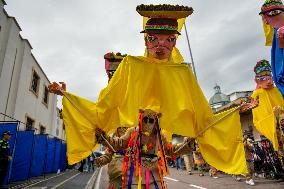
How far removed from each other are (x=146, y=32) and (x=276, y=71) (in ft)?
5.32

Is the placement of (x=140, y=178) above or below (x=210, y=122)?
below

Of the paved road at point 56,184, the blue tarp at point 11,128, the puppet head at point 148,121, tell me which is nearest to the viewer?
the puppet head at point 148,121

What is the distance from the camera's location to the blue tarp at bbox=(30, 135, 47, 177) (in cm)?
1412

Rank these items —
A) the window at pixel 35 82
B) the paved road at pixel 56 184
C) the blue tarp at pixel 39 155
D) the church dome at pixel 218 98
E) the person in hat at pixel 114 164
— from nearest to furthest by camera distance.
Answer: the person in hat at pixel 114 164 → the paved road at pixel 56 184 → the blue tarp at pixel 39 155 → the window at pixel 35 82 → the church dome at pixel 218 98

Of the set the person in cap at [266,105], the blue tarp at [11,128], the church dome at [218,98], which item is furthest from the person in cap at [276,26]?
the church dome at [218,98]

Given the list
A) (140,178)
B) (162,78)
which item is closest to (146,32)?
(162,78)

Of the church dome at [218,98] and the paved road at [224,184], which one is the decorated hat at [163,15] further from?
the church dome at [218,98]

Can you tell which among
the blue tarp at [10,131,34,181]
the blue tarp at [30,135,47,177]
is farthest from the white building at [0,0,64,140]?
the blue tarp at [10,131,34,181]

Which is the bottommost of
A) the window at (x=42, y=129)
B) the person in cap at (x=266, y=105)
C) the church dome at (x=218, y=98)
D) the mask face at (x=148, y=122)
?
the mask face at (x=148, y=122)

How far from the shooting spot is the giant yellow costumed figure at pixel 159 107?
2.92 m

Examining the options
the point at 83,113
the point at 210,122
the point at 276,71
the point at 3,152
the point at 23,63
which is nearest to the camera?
the point at 276,71

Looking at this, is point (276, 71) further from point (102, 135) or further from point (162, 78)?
point (102, 135)

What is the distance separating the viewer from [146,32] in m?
3.33

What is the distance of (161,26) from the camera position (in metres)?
3.27
